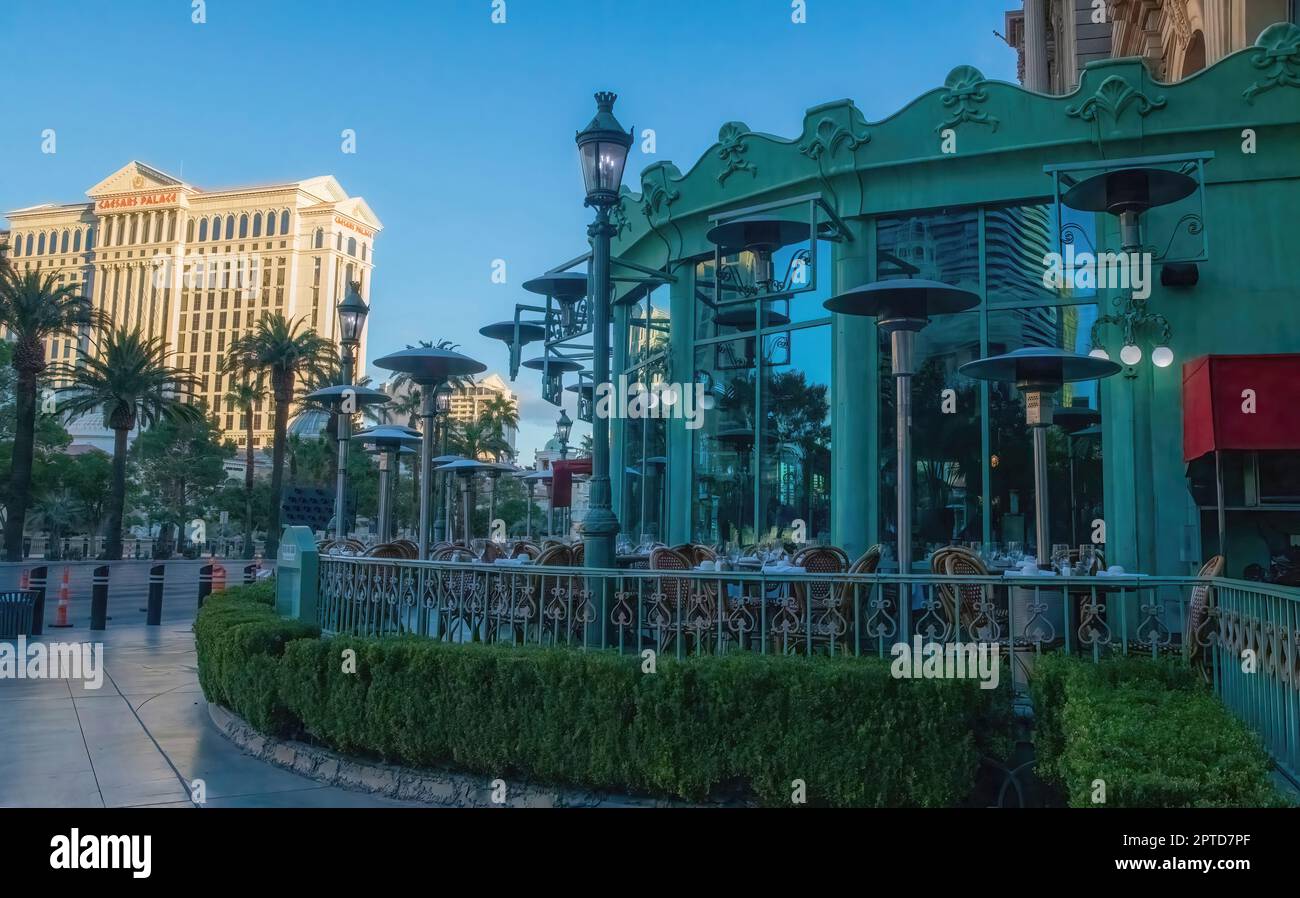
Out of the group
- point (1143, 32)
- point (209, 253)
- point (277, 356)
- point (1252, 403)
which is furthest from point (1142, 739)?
point (209, 253)

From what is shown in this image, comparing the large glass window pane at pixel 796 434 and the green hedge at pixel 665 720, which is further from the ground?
the large glass window pane at pixel 796 434

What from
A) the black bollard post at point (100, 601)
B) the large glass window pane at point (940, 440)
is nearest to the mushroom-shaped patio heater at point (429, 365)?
the large glass window pane at point (940, 440)

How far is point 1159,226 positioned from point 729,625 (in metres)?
8.17

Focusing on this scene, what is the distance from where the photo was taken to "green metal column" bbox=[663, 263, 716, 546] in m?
15.7

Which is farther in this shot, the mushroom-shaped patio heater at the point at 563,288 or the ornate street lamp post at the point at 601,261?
the mushroom-shaped patio heater at the point at 563,288

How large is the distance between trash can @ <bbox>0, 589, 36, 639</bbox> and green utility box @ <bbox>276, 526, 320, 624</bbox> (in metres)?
7.34

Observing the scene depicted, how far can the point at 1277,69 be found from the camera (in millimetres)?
11625

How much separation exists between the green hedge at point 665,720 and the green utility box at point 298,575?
2.24 metres

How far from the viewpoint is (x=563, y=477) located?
24156 millimetres

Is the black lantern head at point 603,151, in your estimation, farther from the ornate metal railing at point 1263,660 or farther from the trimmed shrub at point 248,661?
the ornate metal railing at point 1263,660

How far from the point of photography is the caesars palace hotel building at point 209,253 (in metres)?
132

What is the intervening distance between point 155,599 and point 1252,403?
17172 mm

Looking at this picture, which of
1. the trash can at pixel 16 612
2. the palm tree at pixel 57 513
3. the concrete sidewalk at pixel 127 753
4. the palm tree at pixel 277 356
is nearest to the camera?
the concrete sidewalk at pixel 127 753

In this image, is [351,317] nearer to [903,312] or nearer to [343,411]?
[343,411]
